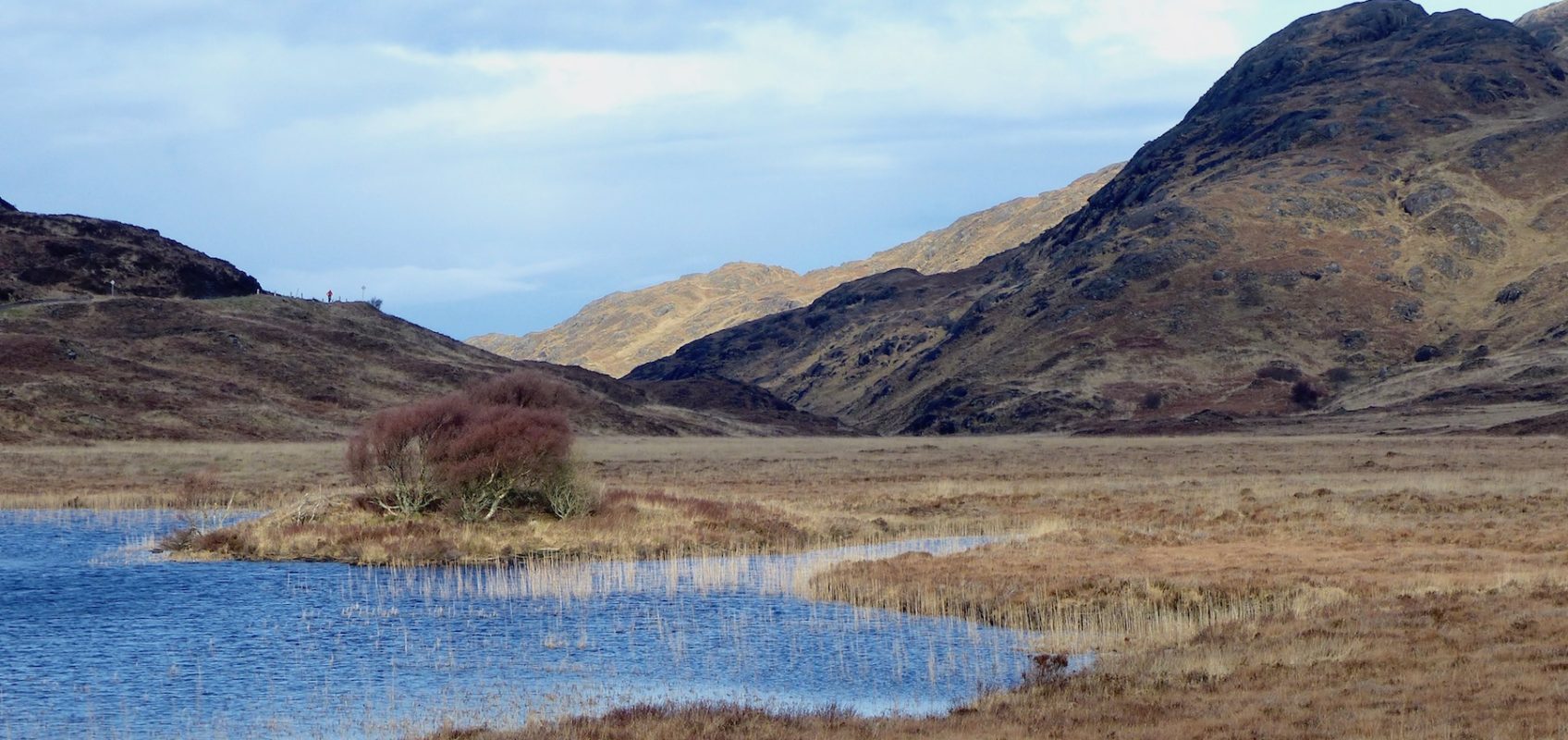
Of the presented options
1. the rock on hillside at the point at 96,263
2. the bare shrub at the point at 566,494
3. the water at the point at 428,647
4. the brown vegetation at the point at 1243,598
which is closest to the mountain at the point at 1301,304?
the rock on hillside at the point at 96,263

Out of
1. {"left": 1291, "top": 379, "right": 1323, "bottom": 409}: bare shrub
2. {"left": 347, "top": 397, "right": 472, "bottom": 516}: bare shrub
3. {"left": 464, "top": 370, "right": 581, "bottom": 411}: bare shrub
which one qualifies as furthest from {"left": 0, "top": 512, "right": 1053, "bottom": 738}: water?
{"left": 1291, "top": 379, "right": 1323, "bottom": 409}: bare shrub

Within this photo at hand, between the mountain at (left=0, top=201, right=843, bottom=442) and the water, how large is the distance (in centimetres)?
6186

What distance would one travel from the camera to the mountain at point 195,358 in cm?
Result: 10225

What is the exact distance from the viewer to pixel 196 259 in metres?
158

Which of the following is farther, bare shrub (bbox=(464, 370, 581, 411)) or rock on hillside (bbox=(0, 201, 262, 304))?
rock on hillside (bbox=(0, 201, 262, 304))

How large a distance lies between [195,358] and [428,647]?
103 metres

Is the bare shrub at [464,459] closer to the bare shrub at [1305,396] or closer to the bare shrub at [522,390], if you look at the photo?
the bare shrub at [522,390]

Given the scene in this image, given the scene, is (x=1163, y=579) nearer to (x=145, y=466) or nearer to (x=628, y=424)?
(x=145, y=466)

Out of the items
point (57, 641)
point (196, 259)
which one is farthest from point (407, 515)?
point (196, 259)

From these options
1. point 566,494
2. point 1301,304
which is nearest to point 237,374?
Answer: point 566,494

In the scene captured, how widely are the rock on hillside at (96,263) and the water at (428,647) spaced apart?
11343 cm

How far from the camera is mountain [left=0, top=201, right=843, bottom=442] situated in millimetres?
102250

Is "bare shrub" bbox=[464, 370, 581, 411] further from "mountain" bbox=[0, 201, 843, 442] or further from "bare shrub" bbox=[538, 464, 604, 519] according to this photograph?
"mountain" bbox=[0, 201, 843, 442]

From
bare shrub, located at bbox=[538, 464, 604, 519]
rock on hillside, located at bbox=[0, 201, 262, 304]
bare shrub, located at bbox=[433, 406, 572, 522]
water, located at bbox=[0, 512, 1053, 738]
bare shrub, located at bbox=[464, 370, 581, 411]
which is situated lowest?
water, located at bbox=[0, 512, 1053, 738]
